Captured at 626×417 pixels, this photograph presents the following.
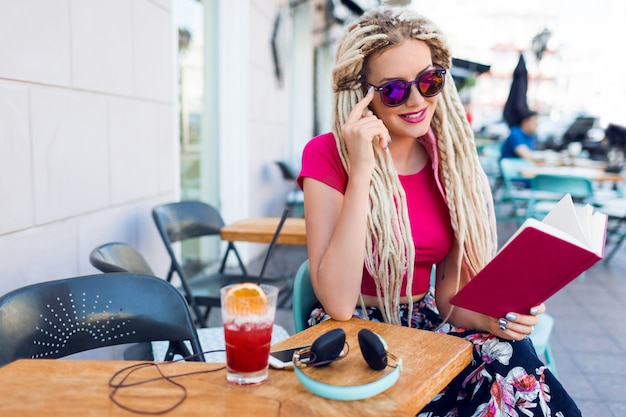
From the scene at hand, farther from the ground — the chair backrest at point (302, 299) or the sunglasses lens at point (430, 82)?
the sunglasses lens at point (430, 82)

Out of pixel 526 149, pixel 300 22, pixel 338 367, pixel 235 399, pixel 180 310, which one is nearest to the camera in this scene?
pixel 235 399

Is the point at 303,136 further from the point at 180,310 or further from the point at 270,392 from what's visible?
the point at 270,392

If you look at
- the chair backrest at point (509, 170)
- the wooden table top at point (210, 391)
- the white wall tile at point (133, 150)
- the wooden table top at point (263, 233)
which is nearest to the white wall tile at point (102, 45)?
the white wall tile at point (133, 150)

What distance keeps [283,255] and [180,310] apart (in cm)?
429

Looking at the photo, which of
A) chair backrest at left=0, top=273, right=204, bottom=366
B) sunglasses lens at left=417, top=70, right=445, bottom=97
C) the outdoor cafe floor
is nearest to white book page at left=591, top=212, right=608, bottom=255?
sunglasses lens at left=417, top=70, right=445, bottom=97

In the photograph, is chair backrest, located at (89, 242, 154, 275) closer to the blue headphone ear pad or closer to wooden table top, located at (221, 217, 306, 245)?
wooden table top, located at (221, 217, 306, 245)

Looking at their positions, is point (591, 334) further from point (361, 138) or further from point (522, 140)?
point (522, 140)

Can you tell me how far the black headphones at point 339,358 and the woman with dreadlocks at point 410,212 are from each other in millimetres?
353

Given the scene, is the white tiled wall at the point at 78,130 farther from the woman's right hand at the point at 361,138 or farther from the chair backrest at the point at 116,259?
the woman's right hand at the point at 361,138

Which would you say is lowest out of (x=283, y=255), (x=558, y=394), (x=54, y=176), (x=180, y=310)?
(x=283, y=255)

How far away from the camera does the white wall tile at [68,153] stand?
205 centimetres

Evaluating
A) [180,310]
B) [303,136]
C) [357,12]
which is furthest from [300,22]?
[180,310]

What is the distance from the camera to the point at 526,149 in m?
7.05

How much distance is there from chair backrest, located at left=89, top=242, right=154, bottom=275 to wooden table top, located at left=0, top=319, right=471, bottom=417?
0.69 metres
